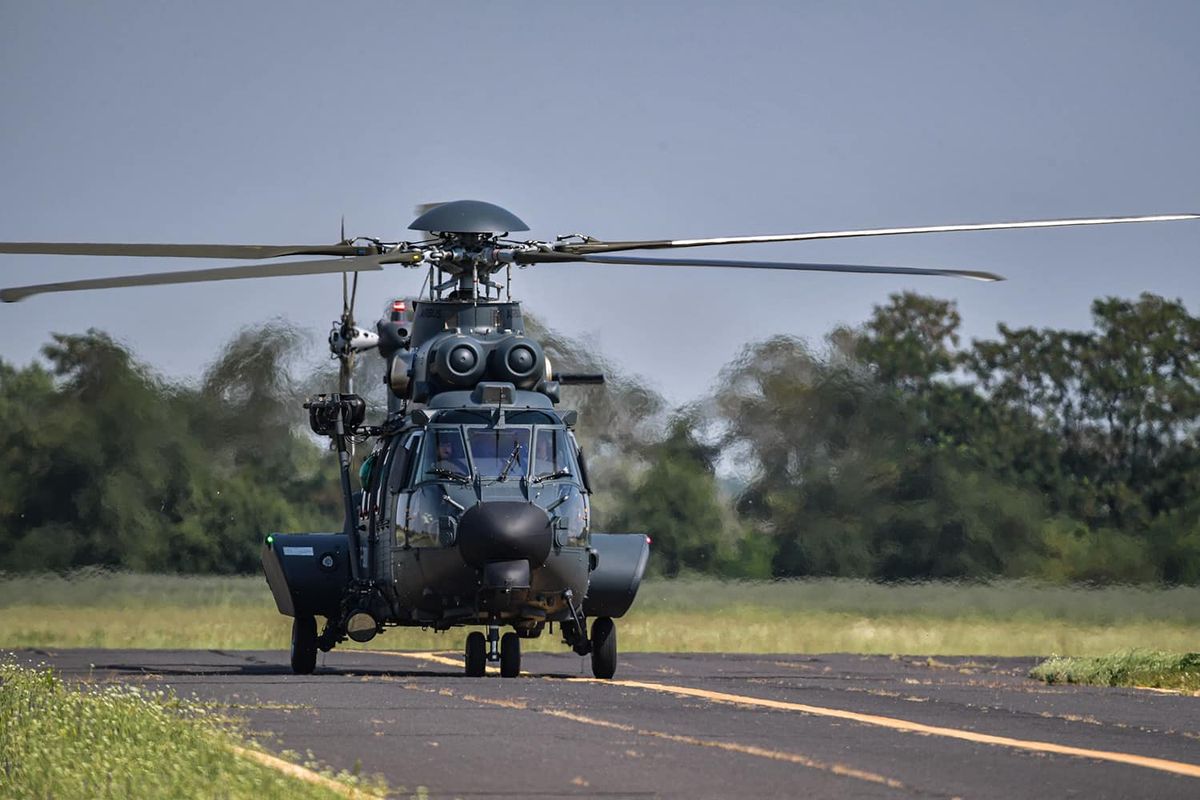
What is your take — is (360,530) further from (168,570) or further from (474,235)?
(168,570)

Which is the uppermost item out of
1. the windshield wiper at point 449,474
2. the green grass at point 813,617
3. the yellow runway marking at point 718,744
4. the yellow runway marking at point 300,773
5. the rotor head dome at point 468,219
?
the rotor head dome at point 468,219

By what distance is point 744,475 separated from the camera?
29984 millimetres

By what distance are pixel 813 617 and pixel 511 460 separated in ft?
36.0

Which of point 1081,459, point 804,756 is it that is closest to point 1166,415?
point 1081,459

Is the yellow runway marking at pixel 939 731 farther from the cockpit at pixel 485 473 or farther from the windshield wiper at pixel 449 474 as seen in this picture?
the windshield wiper at pixel 449 474

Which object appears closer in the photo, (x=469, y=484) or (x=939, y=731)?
(x=939, y=731)

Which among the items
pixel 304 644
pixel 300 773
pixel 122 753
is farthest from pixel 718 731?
pixel 304 644

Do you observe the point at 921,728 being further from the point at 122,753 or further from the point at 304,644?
the point at 304,644

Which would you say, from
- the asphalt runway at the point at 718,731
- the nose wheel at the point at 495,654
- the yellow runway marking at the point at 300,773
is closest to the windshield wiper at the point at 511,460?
the nose wheel at the point at 495,654

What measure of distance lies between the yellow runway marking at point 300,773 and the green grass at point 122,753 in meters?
0.05

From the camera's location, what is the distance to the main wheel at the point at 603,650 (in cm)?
A: 1977

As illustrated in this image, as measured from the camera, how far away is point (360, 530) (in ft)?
68.5

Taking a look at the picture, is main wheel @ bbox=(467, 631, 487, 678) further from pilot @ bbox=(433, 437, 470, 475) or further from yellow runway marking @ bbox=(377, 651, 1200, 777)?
pilot @ bbox=(433, 437, 470, 475)

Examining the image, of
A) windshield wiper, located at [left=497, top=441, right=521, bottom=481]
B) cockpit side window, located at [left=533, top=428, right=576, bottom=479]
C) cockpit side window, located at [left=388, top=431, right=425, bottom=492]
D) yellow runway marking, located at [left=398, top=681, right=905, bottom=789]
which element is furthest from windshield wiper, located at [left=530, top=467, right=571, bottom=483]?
yellow runway marking, located at [left=398, top=681, right=905, bottom=789]
